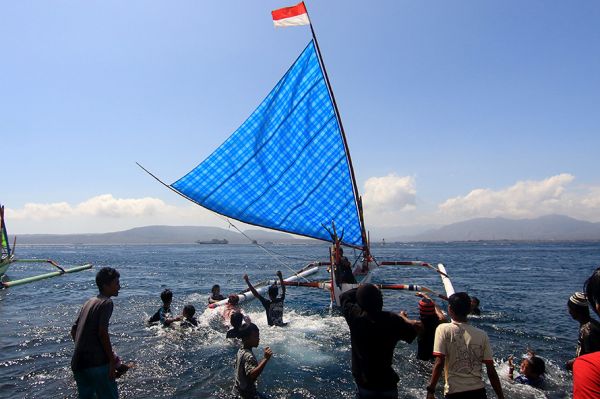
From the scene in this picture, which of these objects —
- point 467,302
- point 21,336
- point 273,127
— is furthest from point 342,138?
point 21,336

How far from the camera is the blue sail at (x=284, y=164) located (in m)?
15.0

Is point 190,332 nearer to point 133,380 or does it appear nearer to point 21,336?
point 133,380

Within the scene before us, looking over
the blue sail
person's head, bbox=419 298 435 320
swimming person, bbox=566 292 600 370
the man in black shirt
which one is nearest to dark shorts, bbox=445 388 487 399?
the man in black shirt

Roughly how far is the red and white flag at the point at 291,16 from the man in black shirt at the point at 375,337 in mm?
13548

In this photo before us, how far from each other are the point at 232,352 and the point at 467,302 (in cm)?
856

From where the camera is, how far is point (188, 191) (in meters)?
14.8

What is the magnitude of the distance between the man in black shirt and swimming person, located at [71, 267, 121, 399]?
3.57 metres

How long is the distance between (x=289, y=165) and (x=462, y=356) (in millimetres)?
11765

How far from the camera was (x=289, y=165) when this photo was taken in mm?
15742

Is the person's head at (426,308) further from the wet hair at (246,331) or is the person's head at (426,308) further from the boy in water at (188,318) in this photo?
the boy in water at (188,318)

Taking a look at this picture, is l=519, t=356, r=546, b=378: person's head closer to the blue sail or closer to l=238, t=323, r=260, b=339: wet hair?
l=238, t=323, r=260, b=339: wet hair

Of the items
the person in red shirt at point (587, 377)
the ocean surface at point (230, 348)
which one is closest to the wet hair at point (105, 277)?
the ocean surface at point (230, 348)

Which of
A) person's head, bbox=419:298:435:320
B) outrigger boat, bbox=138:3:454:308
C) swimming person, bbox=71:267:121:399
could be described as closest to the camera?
swimming person, bbox=71:267:121:399

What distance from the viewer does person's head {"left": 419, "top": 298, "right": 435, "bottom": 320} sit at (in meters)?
6.02
